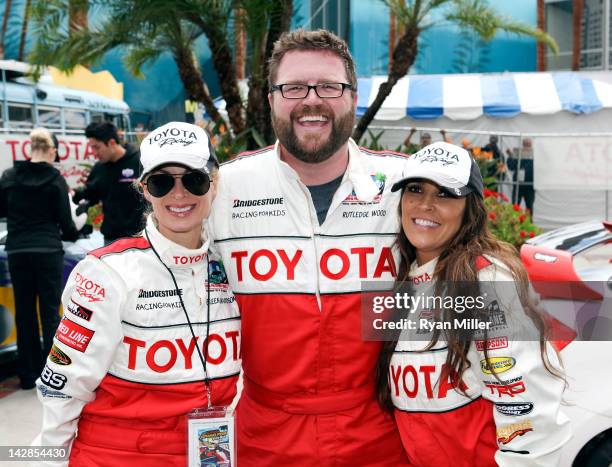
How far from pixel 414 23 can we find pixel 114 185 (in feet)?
14.7

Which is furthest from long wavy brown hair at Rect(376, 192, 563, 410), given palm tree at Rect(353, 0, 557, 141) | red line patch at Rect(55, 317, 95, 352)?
palm tree at Rect(353, 0, 557, 141)

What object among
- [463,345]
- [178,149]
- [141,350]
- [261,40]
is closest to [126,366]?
[141,350]

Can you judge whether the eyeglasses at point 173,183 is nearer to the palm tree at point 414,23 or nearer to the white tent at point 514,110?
the palm tree at point 414,23

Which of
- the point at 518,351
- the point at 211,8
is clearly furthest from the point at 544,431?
the point at 211,8

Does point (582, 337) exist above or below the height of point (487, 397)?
below

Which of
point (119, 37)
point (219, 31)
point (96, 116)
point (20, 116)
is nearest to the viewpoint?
point (219, 31)

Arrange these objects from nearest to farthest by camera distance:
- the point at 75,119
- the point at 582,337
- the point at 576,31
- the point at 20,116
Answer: the point at 582,337
the point at 20,116
the point at 75,119
the point at 576,31

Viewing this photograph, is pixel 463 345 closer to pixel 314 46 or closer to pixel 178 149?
pixel 178 149

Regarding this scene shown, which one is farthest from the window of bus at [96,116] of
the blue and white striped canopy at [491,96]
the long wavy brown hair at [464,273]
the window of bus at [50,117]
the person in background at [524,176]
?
the long wavy brown hair at [464,273]

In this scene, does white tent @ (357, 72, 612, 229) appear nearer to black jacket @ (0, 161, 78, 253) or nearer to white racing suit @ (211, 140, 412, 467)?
black jacket @ (0, 161, 78, 253)

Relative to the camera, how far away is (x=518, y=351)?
6.19 ft

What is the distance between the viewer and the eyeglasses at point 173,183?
6.85 ft

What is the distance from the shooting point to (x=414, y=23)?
320 inches

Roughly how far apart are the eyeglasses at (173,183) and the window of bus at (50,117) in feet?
38.6
